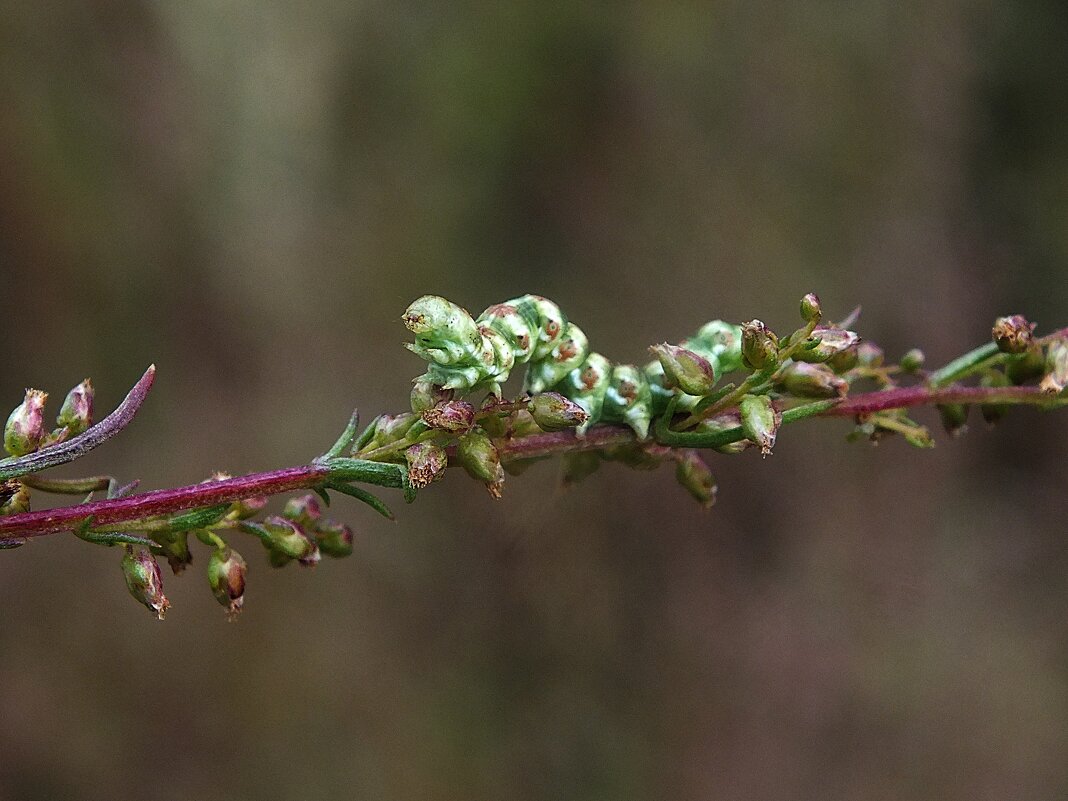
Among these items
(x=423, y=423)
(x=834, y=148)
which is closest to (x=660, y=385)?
(x=423, y=423)

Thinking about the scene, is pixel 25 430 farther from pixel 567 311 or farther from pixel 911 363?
pixel 567 311

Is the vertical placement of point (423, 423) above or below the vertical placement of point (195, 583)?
below

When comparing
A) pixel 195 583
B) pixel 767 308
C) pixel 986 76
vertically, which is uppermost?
pixel 986 76

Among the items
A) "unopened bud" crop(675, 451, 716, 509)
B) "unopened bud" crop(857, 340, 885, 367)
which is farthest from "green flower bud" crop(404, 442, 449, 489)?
"unopened bud" crop(857, 340, 885, 367)

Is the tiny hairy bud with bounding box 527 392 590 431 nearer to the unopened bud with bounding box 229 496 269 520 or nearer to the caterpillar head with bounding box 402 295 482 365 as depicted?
the caterpillar head with bounding box 402 295 482 365

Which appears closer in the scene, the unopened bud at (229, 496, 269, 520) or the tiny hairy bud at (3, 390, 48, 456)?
the tiny hairy bud at (3, 390, 48, 456)

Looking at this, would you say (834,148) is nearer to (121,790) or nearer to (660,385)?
(660,385)

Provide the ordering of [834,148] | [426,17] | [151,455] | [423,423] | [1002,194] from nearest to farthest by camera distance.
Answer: [423,423]
[151,455]
[426,17]
[834,148]
[1002,194]
